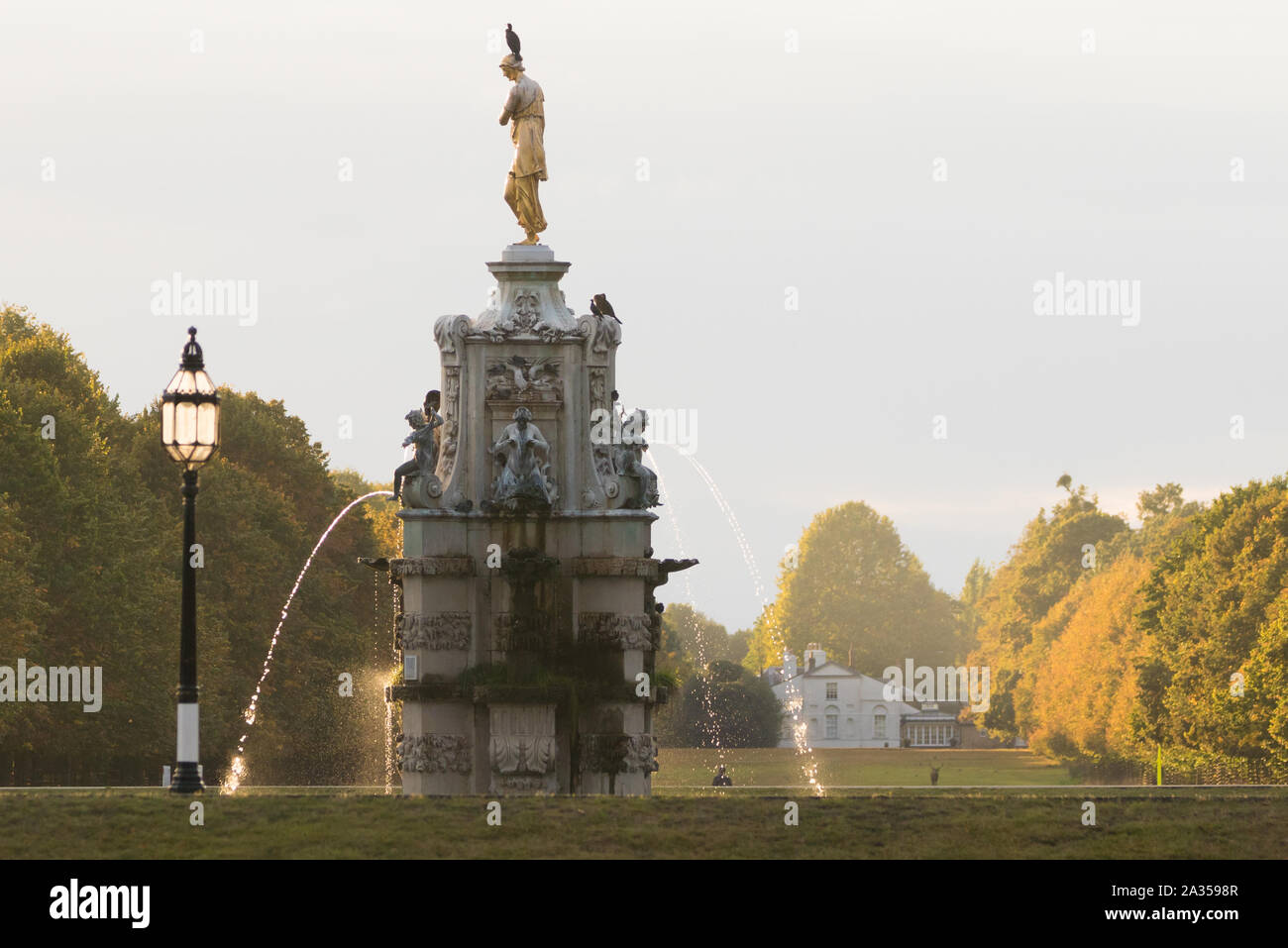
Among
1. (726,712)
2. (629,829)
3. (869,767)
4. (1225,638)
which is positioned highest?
(1225,638)

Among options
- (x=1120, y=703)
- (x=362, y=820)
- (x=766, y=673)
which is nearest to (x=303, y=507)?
(x=1120, y=703)

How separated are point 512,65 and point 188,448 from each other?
474 inches

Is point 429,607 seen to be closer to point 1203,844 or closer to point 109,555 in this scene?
point 1203,844

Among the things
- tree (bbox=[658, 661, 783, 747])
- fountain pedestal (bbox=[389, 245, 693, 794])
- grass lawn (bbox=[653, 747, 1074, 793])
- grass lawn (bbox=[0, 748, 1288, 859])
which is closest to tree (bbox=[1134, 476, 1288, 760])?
grass lawn (bbox=[653, 747, 1074, 793])

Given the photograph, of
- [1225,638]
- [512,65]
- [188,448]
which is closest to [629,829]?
[188,448]

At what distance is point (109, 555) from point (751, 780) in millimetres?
24492

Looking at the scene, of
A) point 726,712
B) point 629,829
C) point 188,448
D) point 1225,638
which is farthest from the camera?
point 726,712

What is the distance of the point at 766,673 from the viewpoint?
196000 mm

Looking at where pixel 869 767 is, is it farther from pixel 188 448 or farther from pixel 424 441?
pixel 188 448

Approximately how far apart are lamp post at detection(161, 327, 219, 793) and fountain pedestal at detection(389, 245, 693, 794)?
25.8ft

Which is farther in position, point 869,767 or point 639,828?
point 869,767

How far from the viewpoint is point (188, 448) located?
3484 cm

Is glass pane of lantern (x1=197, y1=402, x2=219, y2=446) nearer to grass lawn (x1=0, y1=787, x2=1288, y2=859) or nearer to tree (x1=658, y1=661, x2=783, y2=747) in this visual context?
grass lawn (x1=0, y1=787, x2=1288, y2=859)

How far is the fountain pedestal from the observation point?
42.4 metres
